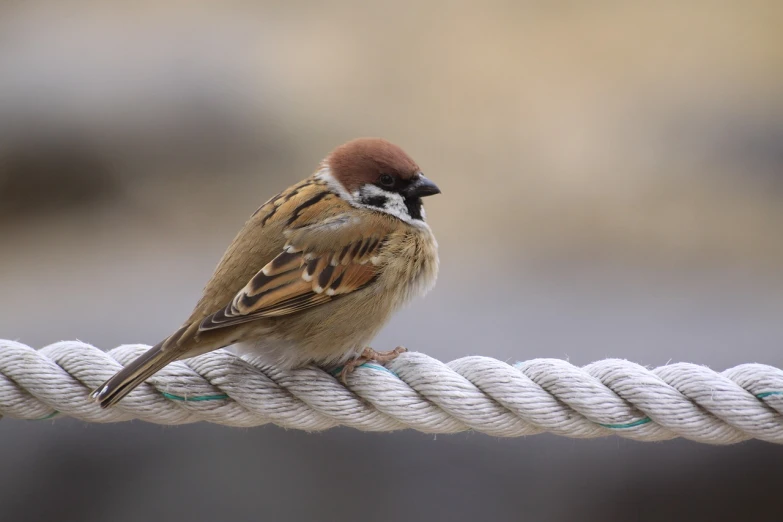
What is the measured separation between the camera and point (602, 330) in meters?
4.34

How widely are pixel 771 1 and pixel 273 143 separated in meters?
4.06

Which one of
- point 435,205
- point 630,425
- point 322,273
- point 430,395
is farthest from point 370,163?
point 435,205

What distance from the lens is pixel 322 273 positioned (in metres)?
2.60

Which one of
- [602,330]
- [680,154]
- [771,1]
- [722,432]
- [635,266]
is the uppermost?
[771,1]

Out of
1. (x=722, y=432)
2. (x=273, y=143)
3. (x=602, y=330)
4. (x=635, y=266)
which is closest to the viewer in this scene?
(x=722, y=432)

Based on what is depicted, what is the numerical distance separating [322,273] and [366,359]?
0.28 meters

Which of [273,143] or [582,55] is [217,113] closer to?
[273,143]

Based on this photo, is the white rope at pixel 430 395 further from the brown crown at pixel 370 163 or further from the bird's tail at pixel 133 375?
the brown crown at pixel 370 163

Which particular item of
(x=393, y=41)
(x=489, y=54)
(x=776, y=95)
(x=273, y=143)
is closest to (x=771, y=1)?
(x=776, y=95)

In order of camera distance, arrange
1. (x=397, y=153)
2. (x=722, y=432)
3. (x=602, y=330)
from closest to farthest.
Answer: (x=722, y=432), (x=397, y=153), (x=602, y=330)

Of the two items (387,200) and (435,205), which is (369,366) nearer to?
(387,200)

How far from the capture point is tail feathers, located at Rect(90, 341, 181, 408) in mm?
2203

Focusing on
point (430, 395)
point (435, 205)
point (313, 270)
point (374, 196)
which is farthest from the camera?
point (435, 205)

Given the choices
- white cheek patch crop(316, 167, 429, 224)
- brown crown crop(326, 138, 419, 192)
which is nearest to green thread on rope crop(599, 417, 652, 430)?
white cheek patch crop(316, 167, 429, 224)
